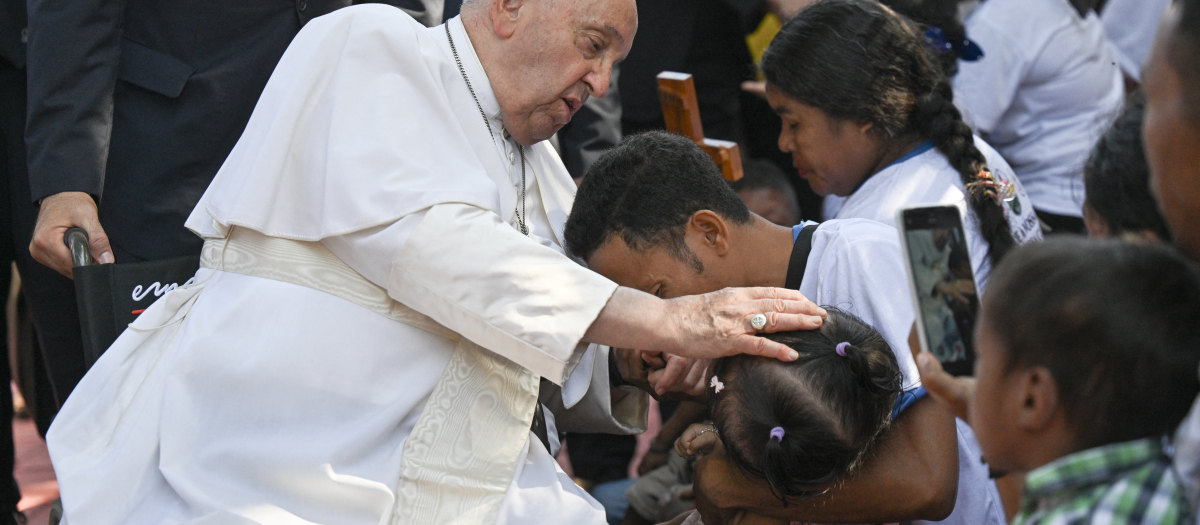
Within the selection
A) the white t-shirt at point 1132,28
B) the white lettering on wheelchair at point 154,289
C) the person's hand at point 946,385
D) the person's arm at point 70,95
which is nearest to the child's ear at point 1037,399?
the person's hand at point 946,385

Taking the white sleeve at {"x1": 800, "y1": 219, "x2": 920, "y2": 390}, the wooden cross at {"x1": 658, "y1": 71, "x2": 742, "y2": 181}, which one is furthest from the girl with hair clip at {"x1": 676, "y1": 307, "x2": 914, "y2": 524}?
the wooden cross at {"x1": 658, "y1": 71, "x2": 742, "y2": 181}

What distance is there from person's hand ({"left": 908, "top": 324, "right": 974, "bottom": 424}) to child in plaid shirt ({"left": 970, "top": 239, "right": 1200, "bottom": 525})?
182 mm

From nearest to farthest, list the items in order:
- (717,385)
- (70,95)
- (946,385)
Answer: (946,385)
(717,385)
(70,95)

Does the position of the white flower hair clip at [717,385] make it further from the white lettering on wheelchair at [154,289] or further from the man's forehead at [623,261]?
the white lettering on wheelchair at [154,289]

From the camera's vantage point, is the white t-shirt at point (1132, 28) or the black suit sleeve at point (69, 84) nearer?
the black suit sleeve at point (69, 84)

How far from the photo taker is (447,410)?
2115 mm

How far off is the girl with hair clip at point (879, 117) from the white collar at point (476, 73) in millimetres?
986

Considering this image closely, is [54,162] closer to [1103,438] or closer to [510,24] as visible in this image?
[510,24]

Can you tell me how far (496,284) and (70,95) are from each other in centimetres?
147

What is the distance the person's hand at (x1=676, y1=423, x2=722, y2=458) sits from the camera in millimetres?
2172

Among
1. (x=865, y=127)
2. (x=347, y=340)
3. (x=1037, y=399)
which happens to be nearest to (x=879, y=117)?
(x=865, y=127)

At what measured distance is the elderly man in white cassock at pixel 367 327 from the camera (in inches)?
76.0

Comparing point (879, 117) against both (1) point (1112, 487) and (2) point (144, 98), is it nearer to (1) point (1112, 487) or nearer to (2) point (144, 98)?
(1) point (1112, 487)

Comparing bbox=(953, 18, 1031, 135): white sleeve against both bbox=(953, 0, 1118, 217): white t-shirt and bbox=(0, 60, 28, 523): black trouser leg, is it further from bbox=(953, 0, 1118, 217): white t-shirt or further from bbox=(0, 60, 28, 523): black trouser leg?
bbox=(0, 60, 28, 523): black trouser leg
